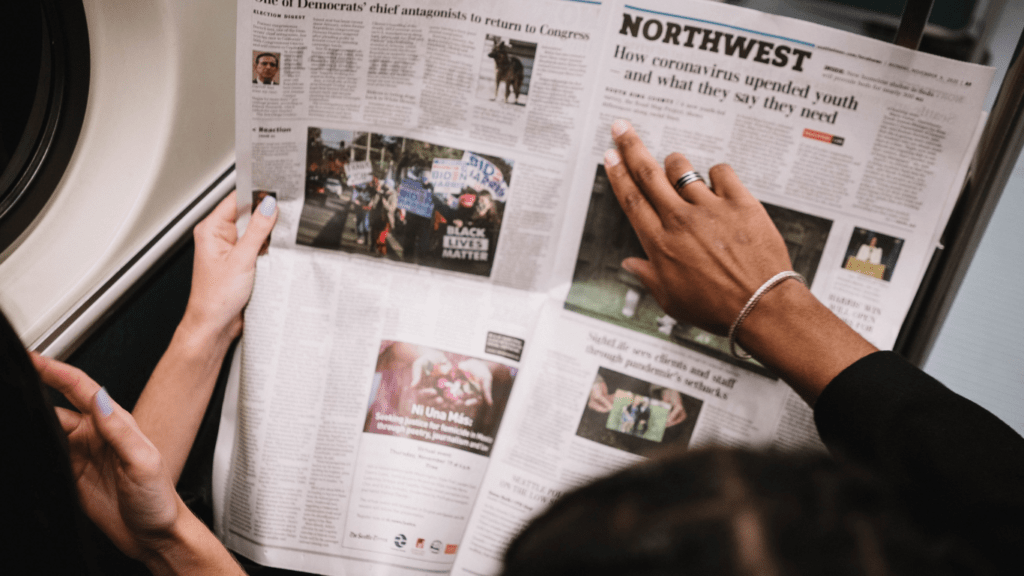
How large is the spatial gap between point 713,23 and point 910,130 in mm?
215

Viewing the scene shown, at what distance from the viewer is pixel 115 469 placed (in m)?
0.47

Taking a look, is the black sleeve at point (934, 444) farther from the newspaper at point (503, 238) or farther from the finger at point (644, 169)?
the finger at point (644, 169)

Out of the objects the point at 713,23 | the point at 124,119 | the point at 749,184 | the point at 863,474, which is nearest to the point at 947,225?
the point at 749,184

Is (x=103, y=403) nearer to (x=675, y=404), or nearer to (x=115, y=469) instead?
(x=115, y=469)

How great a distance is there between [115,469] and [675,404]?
557mm

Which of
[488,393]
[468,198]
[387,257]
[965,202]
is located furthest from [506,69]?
[965,202]

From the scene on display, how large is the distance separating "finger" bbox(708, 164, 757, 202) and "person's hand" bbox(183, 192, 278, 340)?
49 cm

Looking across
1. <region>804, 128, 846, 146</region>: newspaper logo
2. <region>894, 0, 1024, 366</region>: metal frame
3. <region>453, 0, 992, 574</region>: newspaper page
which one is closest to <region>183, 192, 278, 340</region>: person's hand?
<region>453, 0, 992, 574</region>: newspaper page

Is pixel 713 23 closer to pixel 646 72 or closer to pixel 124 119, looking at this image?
pixel 646 72

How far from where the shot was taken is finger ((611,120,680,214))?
497mm

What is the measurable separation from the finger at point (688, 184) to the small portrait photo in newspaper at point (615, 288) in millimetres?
63

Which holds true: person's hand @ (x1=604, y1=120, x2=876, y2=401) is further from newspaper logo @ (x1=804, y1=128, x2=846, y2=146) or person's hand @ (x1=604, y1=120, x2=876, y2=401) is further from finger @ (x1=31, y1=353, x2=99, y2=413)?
finger @ (x1=31, y1=353, x2=99, y2=413)

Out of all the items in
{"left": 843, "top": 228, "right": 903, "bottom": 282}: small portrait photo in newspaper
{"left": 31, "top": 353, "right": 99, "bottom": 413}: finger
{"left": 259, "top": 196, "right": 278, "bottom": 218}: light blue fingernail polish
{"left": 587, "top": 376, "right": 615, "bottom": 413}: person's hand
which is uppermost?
{"left": 843, "top": 228, "right": 903, "bottom": 282}: small portrait photo in newspaper

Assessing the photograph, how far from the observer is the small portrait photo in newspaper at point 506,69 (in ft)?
1.68
